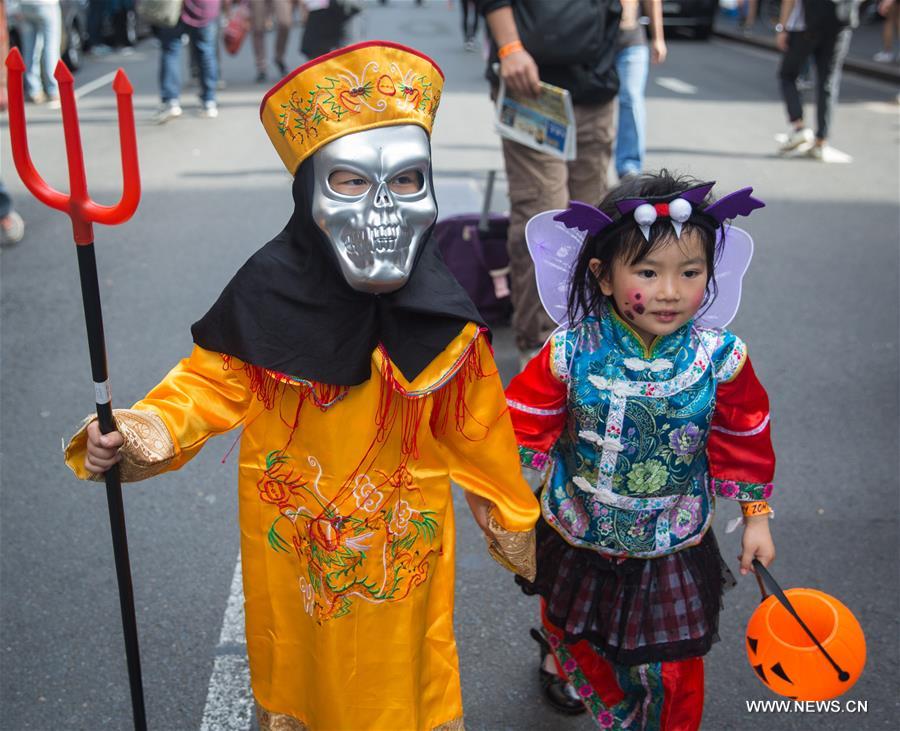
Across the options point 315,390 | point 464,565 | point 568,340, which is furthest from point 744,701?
point 315,390

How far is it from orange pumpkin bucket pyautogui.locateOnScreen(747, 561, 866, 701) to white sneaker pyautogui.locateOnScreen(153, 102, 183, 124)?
9.70 meters

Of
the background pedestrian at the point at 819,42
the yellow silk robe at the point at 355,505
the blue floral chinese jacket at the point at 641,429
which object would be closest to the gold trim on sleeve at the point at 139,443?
the yellow silk robe at the point at 355,505

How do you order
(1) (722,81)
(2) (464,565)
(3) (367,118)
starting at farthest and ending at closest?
(1) (722,81)
(2) (464,565)
(3) (367,118)

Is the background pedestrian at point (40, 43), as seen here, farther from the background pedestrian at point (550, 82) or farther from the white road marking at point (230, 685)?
the white road marking at point (230, 685)

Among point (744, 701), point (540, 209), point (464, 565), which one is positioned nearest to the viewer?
point (744, 701)

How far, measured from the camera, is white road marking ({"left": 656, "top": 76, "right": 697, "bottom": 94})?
13550 millimetres

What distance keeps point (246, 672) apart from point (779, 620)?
1.53m

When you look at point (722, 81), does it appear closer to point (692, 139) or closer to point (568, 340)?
point (692, 139)

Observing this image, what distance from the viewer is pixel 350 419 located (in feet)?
6.91

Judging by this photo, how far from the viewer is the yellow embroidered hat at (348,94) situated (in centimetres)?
196

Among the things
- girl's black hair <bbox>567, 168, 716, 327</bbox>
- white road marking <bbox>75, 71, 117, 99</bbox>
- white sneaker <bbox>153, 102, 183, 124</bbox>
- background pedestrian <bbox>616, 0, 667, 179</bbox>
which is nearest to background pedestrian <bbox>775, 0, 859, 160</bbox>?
background pedestrian <bbox>616, 0, 667, 179</bbox>

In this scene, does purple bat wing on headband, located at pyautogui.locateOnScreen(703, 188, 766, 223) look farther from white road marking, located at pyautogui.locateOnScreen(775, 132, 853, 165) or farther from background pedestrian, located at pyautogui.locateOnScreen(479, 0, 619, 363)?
white road marking, located at pyautogui.locateOnScreen(775, 132, 853, 165)

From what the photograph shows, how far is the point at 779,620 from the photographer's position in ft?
7.39

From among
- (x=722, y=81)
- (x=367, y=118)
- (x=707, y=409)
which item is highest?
(x=367, y=118)
